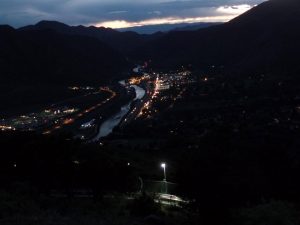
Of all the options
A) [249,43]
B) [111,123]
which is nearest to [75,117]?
[111,123]

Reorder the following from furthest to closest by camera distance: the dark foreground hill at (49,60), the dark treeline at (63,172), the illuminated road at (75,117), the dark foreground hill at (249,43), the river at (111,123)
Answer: the dark foreground hill at (49,60)
the dark foreground hill at (249,43)
the illuminated road at (75,117)
the river at (111,123)
the dark treeline at (63,172)

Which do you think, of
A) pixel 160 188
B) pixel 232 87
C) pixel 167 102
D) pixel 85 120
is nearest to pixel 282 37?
pixel 232 87

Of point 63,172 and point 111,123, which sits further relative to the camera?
point 111,123

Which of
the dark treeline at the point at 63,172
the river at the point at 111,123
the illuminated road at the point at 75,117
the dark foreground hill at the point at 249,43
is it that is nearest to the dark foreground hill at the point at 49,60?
the illuminated road at the point at 75,117

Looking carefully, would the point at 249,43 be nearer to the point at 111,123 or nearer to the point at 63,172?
the point at 111,123

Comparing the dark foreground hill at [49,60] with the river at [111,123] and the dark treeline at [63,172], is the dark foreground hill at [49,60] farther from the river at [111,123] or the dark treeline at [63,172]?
the dark treeline at [63,172]

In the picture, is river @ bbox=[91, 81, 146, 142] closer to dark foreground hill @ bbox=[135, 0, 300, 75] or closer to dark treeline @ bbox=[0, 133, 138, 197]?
dark foreground hill @ bbox=[135, 0, 300, 75]
